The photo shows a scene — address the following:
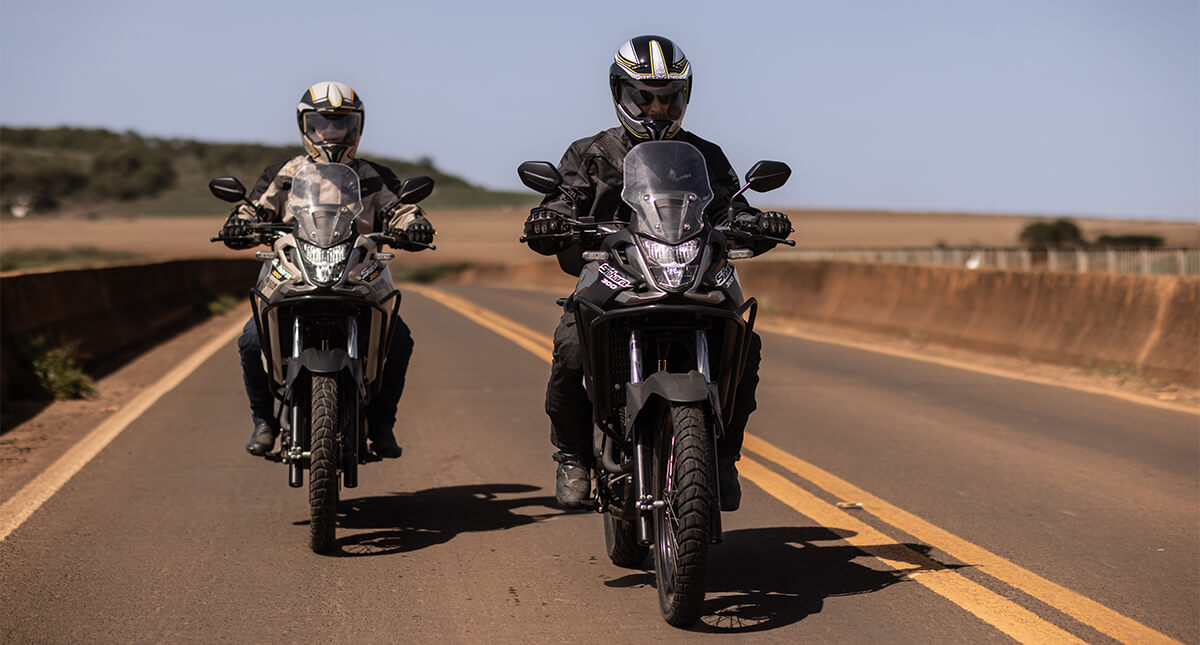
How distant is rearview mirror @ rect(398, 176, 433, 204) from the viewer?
7062 millimetres

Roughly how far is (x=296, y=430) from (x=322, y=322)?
514 mm

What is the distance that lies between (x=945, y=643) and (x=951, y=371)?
371 inches

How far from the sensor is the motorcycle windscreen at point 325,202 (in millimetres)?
6660

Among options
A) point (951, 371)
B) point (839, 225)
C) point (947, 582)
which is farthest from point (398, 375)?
point (839, 225)

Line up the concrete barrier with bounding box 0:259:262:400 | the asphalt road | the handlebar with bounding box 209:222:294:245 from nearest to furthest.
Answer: the asphalt road → the handlebar with bounding box 209:222:294:245 → the concrete barrier with bounding box 0:259:262:400

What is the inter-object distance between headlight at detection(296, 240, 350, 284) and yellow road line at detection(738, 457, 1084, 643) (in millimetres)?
2521

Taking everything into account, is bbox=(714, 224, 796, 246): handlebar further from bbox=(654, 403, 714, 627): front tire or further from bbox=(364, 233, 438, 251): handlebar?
bbox=(364, 233, 438, 251): handlebar

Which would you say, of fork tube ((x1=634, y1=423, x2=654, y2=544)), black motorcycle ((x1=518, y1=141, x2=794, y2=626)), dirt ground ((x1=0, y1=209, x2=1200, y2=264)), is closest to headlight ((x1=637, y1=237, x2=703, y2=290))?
black motorcycle ((x1=518, y1=141, x2=794, y2=626))

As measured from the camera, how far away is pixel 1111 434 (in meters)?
9.78

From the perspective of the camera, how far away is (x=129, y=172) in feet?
490

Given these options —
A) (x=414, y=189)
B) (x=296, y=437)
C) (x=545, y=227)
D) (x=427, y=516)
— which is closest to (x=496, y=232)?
(x=427, y=516)

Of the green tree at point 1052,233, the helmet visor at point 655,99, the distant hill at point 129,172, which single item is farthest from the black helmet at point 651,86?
the distant hill at point 129,172

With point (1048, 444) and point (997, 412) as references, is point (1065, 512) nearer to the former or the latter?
point (1048, 444)

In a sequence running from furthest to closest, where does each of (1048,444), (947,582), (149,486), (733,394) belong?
1. (1048,444)
2. (149,486)
3. (947,582)
4. (733,394)
